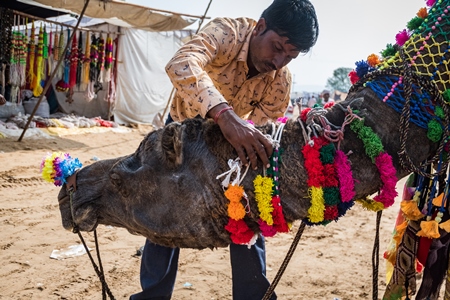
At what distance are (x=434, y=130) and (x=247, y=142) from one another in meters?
0.74

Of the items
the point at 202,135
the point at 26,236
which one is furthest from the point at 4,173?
the point at 202,135

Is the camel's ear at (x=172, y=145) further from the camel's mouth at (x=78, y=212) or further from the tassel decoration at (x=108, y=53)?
the tassel decoration at (x=108, y=53)

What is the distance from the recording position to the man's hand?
5.22 ft

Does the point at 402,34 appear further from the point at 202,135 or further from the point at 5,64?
the point at 5,64

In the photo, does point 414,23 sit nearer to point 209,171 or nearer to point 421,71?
point 421,71

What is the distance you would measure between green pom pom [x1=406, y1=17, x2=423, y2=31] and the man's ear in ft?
2.65

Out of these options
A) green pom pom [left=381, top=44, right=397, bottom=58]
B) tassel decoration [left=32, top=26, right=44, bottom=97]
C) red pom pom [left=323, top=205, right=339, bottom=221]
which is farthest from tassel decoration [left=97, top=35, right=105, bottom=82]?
red pom pom [left=323, top=205, right=339, bottom=221]

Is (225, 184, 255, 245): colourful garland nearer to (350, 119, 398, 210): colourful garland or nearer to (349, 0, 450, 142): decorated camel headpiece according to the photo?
(350, 119, 398, 210): colourful garland

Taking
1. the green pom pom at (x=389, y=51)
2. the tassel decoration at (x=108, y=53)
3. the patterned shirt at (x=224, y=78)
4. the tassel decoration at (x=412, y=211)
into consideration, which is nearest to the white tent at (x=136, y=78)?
the tassel decoration at (x=108, y=53)

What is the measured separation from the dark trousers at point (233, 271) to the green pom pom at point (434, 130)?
1.43 metres

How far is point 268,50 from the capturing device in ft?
8.25

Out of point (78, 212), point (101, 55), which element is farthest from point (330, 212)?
point (101, 55)

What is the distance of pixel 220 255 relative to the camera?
452 centimetres

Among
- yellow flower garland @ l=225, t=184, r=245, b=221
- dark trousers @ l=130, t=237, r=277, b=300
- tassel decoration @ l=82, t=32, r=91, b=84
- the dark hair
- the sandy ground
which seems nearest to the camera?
yellow flower garland @ l=225, t=184, r=245, b=221
